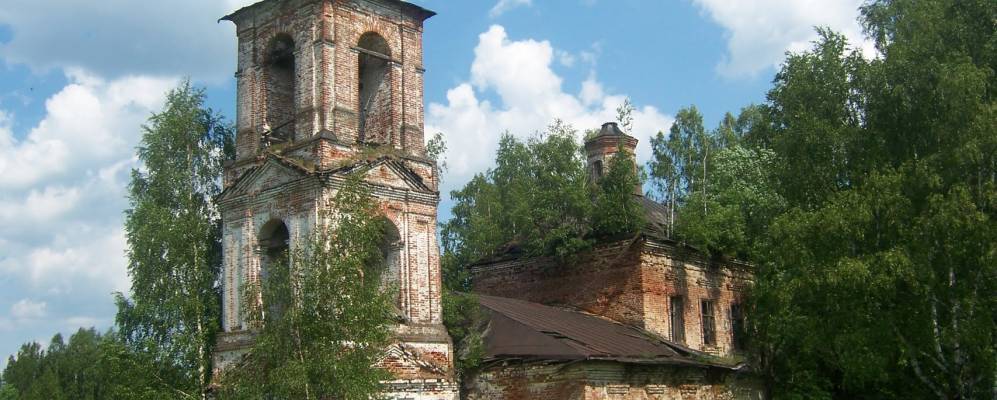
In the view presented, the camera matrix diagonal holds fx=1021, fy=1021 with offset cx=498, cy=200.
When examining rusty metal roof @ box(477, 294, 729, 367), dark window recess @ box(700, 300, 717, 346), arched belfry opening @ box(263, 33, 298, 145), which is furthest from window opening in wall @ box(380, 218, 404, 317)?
dark window recess @ box(700, 300, 717, 346)

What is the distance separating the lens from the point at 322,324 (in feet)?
36.2

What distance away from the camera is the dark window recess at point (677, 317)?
19.1 metres

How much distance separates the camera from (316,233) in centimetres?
1221

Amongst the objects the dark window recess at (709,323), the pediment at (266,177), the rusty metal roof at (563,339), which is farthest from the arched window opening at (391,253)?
the dark window recess at (709,323)

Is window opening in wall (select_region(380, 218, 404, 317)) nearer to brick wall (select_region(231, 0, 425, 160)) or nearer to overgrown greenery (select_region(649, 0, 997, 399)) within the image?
brick wall (select_region(231, 0, 425, 160))

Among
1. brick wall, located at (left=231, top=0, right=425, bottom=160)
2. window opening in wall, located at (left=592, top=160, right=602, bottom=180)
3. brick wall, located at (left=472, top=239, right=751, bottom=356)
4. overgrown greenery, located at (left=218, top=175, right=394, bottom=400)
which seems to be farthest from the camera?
window opening in wall, located at (left=592, top=160, right=602, bottom=180)

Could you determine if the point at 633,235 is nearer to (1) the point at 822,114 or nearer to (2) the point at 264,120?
(1) the point at 822,114

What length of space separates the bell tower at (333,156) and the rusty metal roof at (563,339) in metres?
0.93

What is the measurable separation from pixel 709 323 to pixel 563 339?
6.11m

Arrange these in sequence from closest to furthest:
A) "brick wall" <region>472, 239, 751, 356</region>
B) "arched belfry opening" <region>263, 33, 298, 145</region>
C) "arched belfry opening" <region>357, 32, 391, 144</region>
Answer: "arched belfry opening" <region>357, 32, 391, 144</region>, "arched belfry opening" <region>263, 33, 298, 145</region>, "brick wall" <region>472, 239, 751, 356</region>

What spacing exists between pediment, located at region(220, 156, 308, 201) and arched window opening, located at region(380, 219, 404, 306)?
144 centimetres

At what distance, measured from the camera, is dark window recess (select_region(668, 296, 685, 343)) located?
62.5 ft

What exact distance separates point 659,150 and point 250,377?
18.7 metres

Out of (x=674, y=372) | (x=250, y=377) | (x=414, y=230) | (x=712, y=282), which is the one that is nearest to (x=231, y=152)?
(x=414, y=230)
